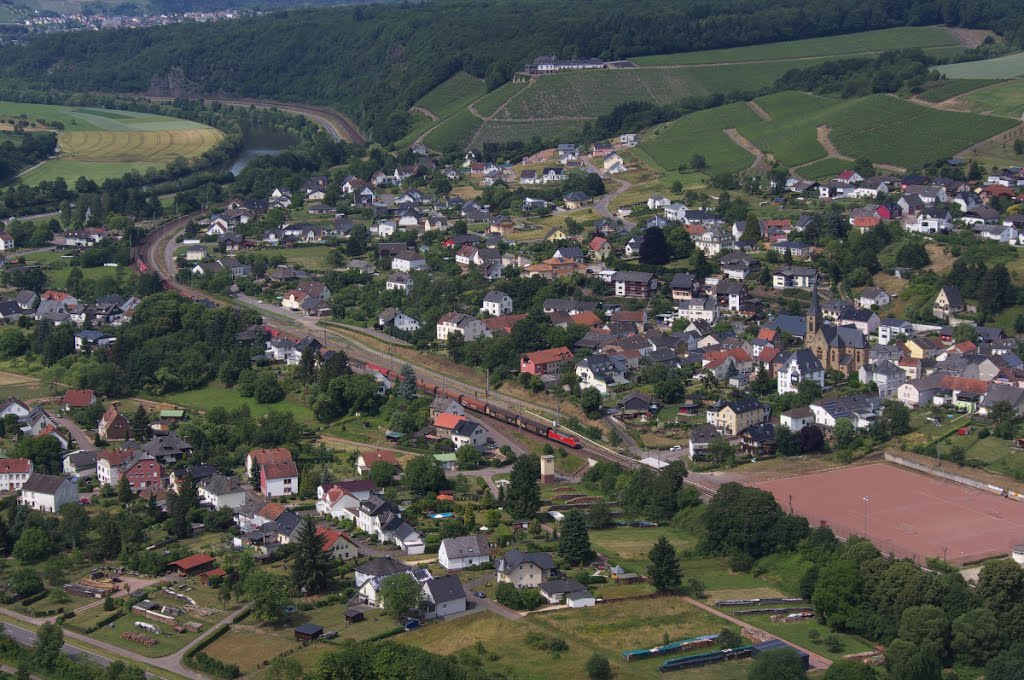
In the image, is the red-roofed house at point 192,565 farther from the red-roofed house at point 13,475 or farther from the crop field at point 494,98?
the crop field at point 494,98

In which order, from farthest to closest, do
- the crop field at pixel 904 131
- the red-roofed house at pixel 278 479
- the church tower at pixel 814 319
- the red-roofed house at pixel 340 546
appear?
the crop field at pixel 904 131, the church tower at pixel 814 319, the red-roofed house at pixel 278 479, the red-roofed house at pixel 340 546

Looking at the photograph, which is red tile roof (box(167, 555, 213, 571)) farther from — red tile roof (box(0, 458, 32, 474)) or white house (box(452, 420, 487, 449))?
white house (box(452, 420, 487, 449))

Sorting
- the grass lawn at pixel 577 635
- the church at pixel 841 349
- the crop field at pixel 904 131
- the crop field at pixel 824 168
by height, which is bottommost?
the grass lawn at pixel 577 635

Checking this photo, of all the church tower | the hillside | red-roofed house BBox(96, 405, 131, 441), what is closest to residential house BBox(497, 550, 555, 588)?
red-roofed house BBox(96, 405, 131, 441)

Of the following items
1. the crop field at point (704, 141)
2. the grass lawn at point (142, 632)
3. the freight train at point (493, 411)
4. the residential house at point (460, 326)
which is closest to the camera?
the grass lawn at point (142, 632)

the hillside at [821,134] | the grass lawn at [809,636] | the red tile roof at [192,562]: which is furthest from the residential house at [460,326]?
the hillside at [821,134]

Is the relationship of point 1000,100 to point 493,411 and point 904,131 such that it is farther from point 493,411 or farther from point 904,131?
point 493,411

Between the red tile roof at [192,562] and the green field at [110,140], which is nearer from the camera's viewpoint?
the red tile roof at [192,562]
